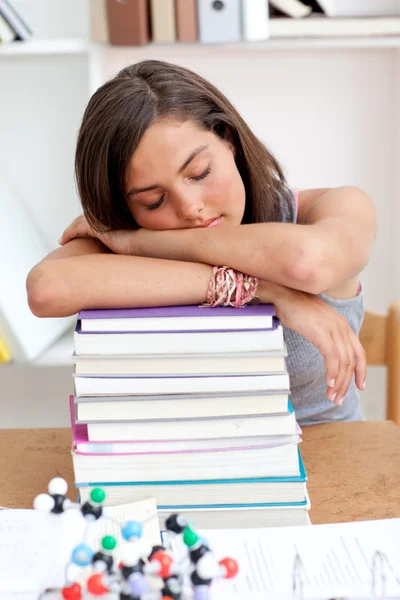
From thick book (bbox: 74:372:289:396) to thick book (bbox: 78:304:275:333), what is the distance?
5 cm

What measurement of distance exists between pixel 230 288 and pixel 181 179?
0.77ft

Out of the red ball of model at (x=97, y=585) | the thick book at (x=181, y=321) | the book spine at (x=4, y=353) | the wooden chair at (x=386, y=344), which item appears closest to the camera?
the red ball of model at (x=97, y=585)

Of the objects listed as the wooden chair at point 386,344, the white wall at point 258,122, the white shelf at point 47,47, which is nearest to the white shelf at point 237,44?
the white shelf at point 47,47

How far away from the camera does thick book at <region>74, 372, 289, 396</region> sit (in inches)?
29.4

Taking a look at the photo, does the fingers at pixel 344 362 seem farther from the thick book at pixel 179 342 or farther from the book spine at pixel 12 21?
the book spine at pixel 12 21

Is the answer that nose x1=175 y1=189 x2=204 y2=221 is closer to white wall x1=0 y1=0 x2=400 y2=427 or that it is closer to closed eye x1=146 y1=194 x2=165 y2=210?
closed eye x1=146 y1=194 x2=165 y2=210

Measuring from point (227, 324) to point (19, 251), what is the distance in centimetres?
143

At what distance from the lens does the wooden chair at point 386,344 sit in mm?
1410

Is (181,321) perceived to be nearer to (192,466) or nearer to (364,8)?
(192,466)

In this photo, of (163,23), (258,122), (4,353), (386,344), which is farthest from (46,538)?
(258,122)

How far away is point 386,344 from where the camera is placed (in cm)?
143

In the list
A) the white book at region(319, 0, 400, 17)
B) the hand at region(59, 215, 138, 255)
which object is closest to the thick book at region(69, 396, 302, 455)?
the hand at region(59, 215, 138, 255)

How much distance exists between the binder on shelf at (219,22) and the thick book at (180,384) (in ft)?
4.84

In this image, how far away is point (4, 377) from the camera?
247 cm
